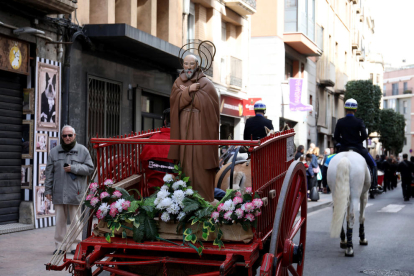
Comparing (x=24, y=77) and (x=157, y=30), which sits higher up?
(x=157, y=30)

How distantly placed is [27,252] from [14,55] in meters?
4.30

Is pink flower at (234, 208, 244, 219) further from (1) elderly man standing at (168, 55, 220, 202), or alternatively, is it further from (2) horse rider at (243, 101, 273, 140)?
(2) horse rider at (243, 101, 273, 140)

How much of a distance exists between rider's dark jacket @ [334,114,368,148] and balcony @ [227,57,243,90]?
1341 centimetres

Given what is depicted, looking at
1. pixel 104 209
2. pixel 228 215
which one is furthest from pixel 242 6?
pixel 228 215

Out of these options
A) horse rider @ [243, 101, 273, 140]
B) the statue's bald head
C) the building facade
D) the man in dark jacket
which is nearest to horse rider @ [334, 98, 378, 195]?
horse rider @ [243, 101, 273, 140]

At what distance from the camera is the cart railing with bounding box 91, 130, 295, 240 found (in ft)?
16.0

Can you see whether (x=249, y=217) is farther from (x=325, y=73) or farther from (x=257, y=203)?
(x=325, y=73)

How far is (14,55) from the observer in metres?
11.3

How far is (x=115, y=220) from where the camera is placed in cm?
486

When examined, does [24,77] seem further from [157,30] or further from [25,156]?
[157,30]

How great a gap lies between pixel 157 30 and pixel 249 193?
14202mm

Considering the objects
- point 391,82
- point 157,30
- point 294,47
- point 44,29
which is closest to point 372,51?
point 391,82

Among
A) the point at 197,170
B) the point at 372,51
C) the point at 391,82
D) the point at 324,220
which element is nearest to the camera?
the point at 197,170

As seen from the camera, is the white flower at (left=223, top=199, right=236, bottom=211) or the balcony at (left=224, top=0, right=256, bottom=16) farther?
the balcony at (left=224, top=0, right=256, bottom=16)
